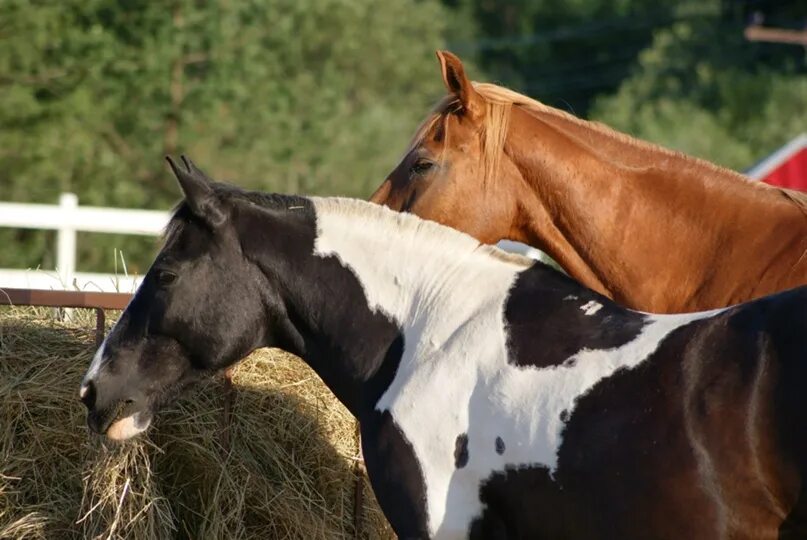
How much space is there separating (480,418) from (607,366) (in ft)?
1.36

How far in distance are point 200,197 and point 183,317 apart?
0.40 metres

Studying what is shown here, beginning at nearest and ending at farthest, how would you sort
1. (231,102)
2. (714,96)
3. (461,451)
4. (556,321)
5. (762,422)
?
(762,422) < (461,451) < (556,321) < (231,102) < (714,96)

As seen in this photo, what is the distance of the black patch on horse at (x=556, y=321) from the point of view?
12.5 ft

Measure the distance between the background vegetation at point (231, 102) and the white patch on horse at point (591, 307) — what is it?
198 centimetres

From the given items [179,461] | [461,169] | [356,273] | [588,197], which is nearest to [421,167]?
[461,169]

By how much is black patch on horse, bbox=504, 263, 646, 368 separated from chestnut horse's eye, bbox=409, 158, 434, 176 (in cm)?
97

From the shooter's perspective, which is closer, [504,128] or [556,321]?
[556,321]

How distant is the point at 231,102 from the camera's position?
18688 mm

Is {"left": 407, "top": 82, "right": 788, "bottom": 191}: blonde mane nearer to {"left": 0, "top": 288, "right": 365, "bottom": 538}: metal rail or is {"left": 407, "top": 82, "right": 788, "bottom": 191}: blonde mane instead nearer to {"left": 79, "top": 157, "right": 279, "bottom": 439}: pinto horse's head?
{"left": 79, "top": 157, "right": 279, "bottom": 439}: pinto horse's head

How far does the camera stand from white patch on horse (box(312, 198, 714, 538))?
3.73 m

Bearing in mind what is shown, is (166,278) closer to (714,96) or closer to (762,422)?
(762,422)

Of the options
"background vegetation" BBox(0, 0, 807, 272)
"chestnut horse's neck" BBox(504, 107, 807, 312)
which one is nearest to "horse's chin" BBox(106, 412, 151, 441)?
"chestnut horse's neck" BBox(504, 107, 807, 312)

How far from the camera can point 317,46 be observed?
107 ft

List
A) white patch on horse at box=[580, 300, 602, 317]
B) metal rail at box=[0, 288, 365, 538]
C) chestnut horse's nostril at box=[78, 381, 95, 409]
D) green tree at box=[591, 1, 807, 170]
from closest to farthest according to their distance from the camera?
white patch on horse at box=[580, 300, 602, 317]
chestnut horse's nostril at box=[78, 381, 95, 409]
metal rail at box=[0, 288, 365, 538]
green tree at box=[591, 1, 807, 170]
